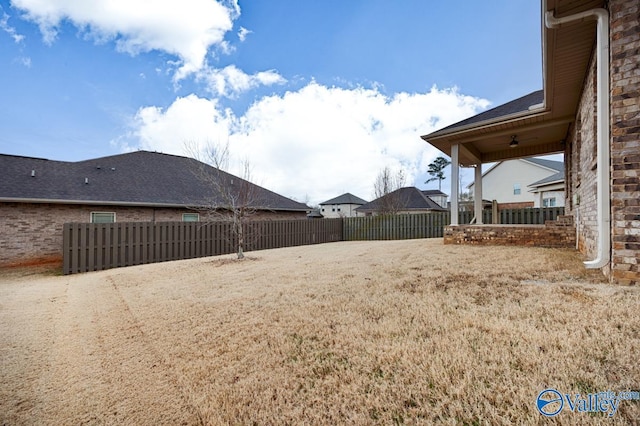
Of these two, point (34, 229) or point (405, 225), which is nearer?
point (34, 229)

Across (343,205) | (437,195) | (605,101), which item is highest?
(437,195)

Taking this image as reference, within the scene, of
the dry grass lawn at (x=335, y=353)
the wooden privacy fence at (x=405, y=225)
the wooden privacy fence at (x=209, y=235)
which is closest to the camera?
the dry grass lawn at (x=335, y=353)

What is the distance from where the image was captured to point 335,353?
2250 millimetres

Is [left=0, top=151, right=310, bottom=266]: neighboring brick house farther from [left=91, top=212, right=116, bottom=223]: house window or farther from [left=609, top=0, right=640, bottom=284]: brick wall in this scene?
[left=609, top=0, right=640, bottom=284]: brick wall

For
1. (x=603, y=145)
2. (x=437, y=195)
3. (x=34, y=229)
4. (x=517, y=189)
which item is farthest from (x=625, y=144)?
(x=437, y=195)

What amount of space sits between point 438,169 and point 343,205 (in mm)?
14782

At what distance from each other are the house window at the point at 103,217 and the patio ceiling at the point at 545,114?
1183cm

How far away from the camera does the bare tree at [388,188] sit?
22.2 m

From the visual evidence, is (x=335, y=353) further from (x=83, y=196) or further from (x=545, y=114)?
(x=83, y=196)

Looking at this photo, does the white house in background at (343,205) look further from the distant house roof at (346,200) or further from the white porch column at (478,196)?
the white porch column at (478,196)

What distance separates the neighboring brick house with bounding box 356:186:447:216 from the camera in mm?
21984

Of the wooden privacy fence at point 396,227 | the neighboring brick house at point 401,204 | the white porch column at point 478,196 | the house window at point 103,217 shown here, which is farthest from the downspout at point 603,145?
the neighboring brick house at point 401,204

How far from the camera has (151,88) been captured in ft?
39.1

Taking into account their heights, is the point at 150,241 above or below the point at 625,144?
below
